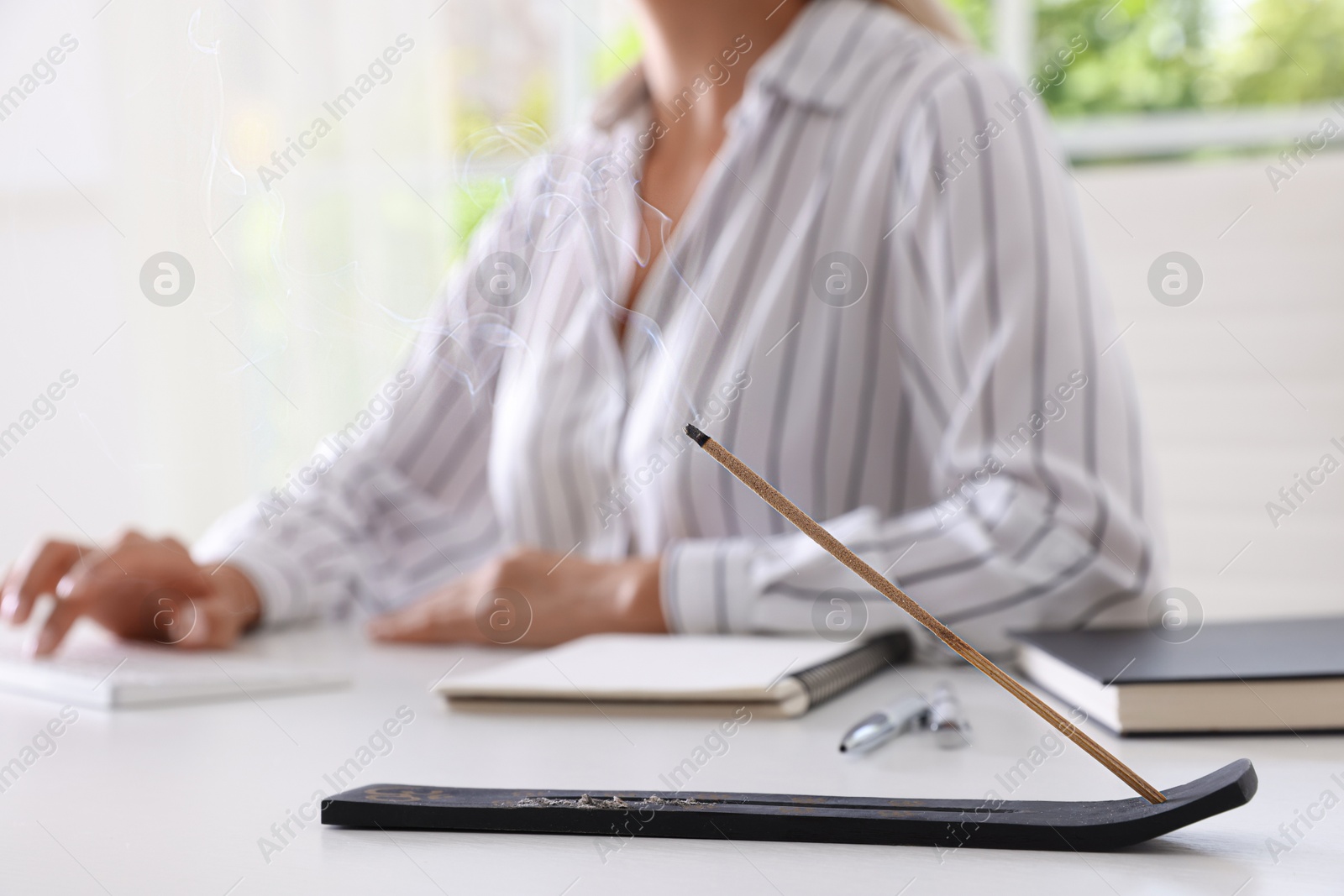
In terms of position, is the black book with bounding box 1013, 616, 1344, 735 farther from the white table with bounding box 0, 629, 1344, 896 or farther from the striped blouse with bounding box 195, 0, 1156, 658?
the striped blouse with bounding box 195, 0, 1156, 658

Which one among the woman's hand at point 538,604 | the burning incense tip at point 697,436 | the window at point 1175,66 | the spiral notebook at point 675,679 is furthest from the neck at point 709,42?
the window at point 1175,66

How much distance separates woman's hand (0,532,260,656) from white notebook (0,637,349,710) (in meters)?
0.05

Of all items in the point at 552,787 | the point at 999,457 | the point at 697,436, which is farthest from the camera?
the point at 999,457

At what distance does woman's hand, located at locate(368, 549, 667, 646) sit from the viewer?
2.77 ft

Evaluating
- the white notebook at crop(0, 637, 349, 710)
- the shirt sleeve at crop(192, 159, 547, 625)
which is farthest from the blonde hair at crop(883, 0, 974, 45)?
the white notebook at crop(0, 637, 349, 710)

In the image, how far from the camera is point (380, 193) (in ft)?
9.57

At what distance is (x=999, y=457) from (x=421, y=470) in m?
0.65

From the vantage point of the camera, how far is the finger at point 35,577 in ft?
3.02

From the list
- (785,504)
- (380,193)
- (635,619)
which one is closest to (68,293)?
(635,619)

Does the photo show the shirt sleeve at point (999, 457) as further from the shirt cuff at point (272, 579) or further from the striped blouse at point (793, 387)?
the shirt cuff at point (272, 579)

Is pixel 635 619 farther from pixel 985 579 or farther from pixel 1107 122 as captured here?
pixel 1107 122

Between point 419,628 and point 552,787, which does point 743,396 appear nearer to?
point 419,628

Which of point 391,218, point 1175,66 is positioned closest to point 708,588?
point 1175,66

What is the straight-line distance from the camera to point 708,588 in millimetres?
811
